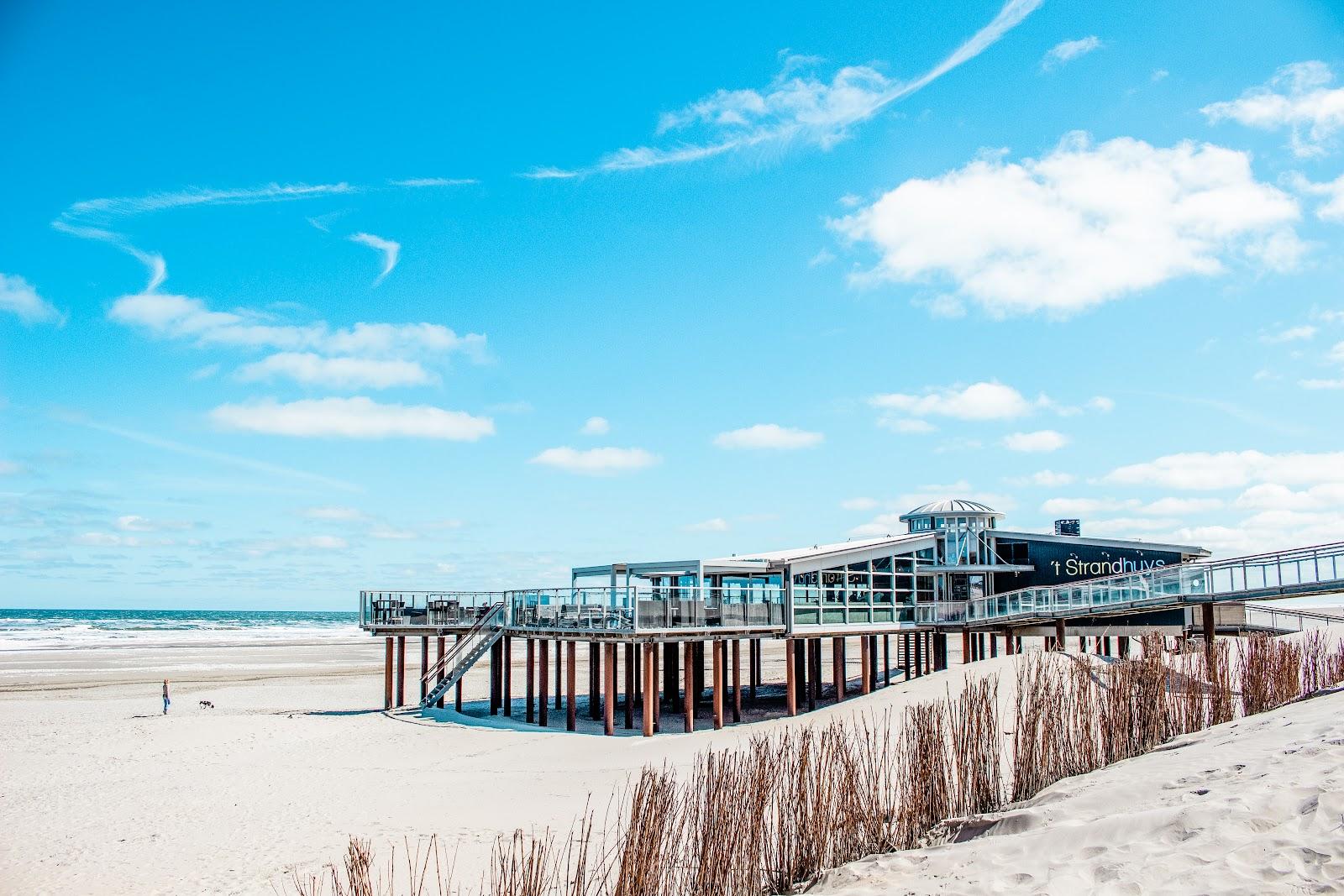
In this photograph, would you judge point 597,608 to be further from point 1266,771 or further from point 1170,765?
point 1266,771

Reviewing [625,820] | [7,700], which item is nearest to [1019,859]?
[625,820]

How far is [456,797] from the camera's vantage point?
54.9ft

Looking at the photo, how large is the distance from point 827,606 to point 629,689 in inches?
229

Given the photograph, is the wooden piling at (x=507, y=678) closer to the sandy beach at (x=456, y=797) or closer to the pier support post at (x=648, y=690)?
the sandy beach at (x=456, y=797)

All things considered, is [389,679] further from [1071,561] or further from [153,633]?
[153,633]

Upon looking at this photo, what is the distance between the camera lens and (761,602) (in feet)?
82.6

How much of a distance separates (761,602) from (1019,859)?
56.4ft

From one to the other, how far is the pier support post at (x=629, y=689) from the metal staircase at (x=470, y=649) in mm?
3767

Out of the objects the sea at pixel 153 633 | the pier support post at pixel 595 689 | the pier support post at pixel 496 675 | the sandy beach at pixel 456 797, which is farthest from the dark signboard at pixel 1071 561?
→ the sea at pixel 153 633

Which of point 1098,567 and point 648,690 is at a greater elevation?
point 1098,567

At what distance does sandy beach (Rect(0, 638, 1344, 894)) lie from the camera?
7.46 m

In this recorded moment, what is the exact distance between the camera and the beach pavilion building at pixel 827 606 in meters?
23.7

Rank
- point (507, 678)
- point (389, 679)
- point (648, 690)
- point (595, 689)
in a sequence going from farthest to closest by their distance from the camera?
point (389, 679) → point (507, 678) → point (595, 689) → point (648, 690)

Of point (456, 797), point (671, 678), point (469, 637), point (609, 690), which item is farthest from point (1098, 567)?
point (456, 797)
